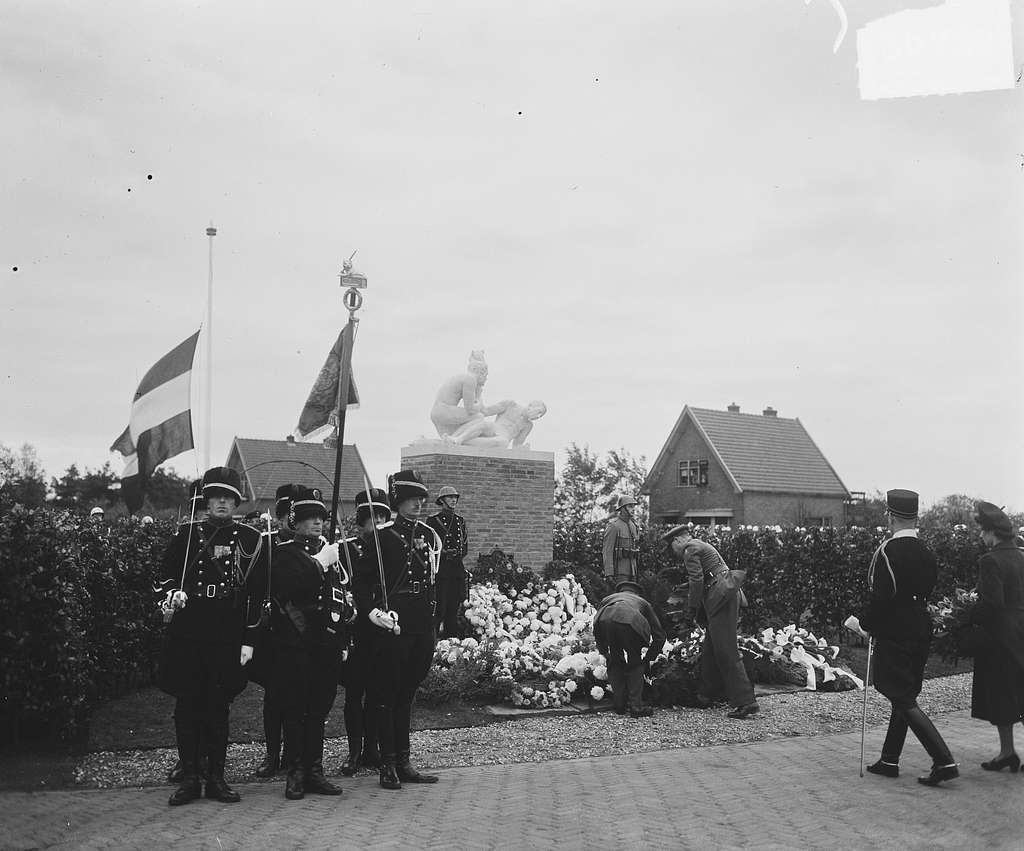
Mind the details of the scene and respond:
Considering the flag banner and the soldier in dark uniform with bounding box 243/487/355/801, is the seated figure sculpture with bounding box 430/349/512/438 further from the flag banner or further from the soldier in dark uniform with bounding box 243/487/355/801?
the soldier in dark uniform with bounding box 243/487/355/801

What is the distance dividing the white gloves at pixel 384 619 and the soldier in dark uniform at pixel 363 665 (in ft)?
0.60

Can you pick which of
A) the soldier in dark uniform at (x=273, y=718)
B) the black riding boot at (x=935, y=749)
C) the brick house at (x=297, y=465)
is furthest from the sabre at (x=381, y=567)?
the brick house at (x=297, y=465)

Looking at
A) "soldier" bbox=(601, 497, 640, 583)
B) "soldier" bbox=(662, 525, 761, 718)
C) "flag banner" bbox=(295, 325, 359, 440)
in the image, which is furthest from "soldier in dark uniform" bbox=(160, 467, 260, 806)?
"soldier" bbox=(601, 497, 640, 583)

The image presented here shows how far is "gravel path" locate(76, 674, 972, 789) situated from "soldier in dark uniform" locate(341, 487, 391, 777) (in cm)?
26

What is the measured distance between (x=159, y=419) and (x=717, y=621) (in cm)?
572

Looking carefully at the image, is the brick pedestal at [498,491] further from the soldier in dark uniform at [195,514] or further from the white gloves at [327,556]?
the white gloves at [327,556]

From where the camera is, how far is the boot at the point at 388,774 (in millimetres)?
6652

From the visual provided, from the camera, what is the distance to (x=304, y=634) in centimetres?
655

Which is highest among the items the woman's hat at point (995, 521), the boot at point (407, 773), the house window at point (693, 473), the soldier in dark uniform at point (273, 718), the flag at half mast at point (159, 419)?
the house window at point (693, 473)

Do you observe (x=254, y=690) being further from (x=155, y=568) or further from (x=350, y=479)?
(x=350, y=479)

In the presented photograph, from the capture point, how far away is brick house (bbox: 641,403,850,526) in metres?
43.8

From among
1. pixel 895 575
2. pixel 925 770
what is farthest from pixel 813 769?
pixel 895 575

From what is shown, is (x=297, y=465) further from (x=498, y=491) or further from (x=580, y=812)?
(x=580, y=812)

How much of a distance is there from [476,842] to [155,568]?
5345mm
